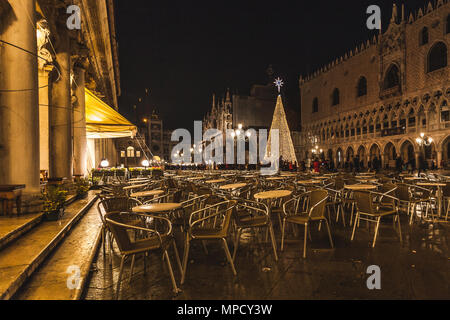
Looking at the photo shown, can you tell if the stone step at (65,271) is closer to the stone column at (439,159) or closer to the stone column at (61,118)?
the stone column at (61,118)

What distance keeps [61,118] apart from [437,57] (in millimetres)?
33477

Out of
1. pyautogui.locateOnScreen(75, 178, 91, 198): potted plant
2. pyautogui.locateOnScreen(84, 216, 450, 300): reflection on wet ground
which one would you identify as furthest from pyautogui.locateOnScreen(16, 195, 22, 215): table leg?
pyautogui.locateOnScreen(75, 178, 91, 198): potted plant

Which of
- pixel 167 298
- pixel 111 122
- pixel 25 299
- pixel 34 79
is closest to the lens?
pixel 25 299

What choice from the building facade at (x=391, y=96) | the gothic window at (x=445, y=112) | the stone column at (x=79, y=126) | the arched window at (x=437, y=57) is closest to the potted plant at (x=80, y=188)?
the stone column at (x=79, y=126)

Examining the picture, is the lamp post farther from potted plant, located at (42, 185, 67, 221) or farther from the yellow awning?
potted plant, located at (42, 185, 67, 221)

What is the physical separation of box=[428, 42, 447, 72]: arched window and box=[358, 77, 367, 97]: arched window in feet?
29.1

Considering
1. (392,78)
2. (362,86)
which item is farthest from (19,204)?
(362,86)

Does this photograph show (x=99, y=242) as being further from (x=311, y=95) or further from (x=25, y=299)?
(x=311, y=95)

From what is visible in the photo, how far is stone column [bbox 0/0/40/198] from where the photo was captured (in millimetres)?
4805

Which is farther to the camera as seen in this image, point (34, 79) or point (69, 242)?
point (34, 79)
